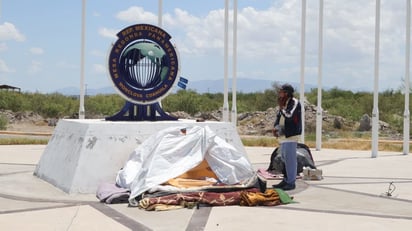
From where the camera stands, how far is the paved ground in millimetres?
7934

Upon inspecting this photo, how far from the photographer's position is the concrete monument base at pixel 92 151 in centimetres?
1091

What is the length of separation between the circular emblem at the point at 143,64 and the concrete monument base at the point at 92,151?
88cm

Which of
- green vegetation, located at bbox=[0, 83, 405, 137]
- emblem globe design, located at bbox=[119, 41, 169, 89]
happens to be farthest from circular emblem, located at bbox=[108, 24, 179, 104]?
green vegetation, located at bbox=[0, 83, 405, 137]

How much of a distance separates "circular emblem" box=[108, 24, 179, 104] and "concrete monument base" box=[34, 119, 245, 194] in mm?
875

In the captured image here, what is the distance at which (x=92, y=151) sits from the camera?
11180 millimetres

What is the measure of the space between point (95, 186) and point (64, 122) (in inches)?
93.3

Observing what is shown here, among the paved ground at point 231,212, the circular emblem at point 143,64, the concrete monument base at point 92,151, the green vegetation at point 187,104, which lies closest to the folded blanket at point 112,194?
the paved ground at point 231,212

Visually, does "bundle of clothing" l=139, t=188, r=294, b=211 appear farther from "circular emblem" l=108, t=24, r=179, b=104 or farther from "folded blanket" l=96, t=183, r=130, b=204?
"circular emblem" l=108, t=24, r=179, b=104

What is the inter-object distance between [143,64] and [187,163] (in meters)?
3.14

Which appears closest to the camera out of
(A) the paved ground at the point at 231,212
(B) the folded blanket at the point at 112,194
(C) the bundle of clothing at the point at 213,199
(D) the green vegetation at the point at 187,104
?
(A) the paved ground at the point at 231,212

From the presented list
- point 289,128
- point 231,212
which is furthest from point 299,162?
point 231,212

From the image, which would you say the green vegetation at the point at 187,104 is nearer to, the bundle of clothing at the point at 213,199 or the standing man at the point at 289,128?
the standing man at the point at 289,128

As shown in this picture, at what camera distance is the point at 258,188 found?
33.1ft

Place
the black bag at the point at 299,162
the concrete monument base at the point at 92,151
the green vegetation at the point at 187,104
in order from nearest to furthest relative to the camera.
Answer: the concrete monument base at the point at 92,151
the black bag at the point at 299,162
the green vegetation at the point at 187,104
